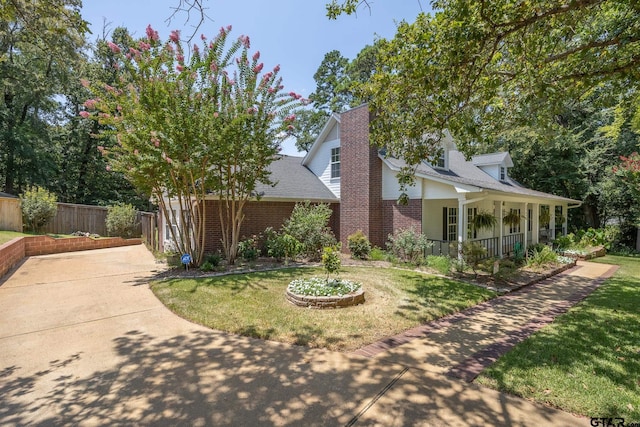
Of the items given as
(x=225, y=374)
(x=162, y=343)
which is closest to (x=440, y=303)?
(x=225, y=374)

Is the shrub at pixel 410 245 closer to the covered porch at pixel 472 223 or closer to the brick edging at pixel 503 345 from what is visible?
the covered porch at pixel 472 223

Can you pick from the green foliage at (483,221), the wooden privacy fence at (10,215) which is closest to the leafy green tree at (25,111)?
the wooden privacy fence at (10,215)

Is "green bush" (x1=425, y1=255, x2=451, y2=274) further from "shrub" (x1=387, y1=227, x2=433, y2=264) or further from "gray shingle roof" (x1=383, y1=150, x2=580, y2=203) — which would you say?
"gray shingle roof" (x1=383, y1=150, x2=580, y2=203)

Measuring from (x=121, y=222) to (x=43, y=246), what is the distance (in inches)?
171

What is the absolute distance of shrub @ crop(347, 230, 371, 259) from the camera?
40.9ft

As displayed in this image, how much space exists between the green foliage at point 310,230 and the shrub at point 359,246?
2.81 feet

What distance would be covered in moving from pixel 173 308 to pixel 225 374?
308cm

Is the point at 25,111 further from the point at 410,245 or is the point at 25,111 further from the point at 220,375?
the point at 220,375

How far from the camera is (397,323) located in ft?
19.0

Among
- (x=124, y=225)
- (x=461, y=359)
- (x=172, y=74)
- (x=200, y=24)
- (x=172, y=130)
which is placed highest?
(x=172, y=74)

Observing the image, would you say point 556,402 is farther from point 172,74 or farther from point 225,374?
point 172,74

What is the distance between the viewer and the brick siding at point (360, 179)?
13.0 metres

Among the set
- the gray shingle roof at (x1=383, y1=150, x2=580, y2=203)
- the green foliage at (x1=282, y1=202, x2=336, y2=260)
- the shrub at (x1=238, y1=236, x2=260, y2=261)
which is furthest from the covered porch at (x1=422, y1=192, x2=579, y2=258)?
the shrub at (x1=238, y1=236, x2=260, y2=261)

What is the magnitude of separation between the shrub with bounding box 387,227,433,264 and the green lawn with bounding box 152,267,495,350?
6.09 feet
